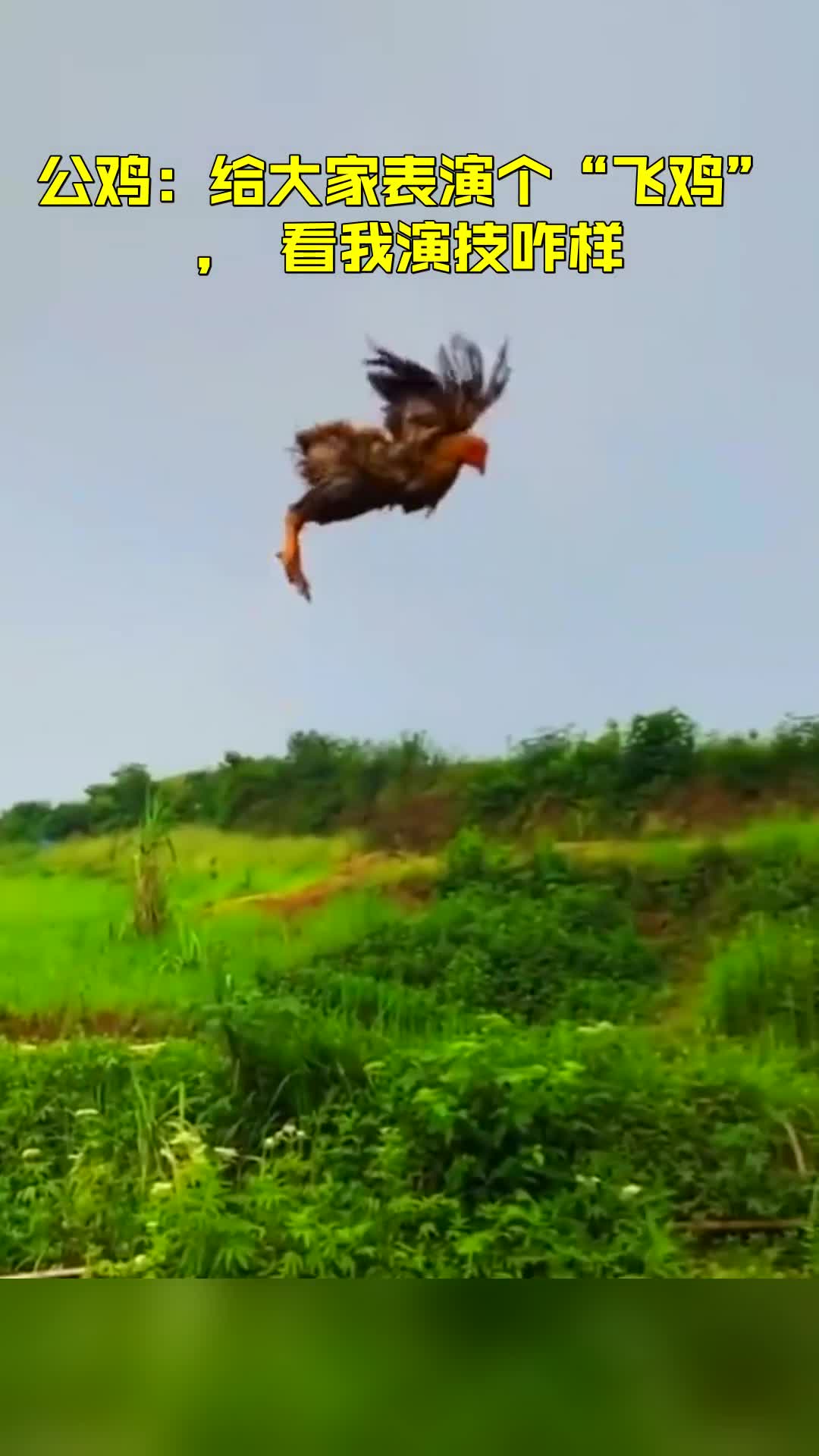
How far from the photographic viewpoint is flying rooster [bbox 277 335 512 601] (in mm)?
1764

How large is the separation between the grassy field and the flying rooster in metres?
0.45

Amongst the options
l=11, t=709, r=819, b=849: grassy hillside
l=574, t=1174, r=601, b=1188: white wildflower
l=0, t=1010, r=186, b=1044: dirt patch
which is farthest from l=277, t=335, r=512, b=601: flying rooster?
l=574, t=1174, r=601, b=1188: white wildflower

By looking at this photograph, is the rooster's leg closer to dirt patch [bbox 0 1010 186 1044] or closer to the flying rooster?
the flying rooster

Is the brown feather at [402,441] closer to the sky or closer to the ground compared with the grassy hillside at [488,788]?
closer to the sky

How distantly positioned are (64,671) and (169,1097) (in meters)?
0.56

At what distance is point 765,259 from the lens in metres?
1.77

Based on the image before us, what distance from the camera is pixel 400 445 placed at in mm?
1777

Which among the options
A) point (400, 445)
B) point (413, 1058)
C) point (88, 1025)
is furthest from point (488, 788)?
point (88, 1025)

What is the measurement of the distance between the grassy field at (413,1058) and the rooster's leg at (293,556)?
343 millimetres

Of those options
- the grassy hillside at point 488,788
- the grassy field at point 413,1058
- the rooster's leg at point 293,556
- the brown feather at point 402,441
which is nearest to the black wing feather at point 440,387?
the brown feather at point 402,441

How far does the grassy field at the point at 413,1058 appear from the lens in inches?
62.1

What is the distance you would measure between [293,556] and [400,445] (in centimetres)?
20

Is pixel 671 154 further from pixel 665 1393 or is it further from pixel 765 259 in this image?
pixel 665 1393

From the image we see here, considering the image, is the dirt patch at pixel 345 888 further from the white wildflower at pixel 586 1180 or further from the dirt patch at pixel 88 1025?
the white wildflower at pixel 586 1180
